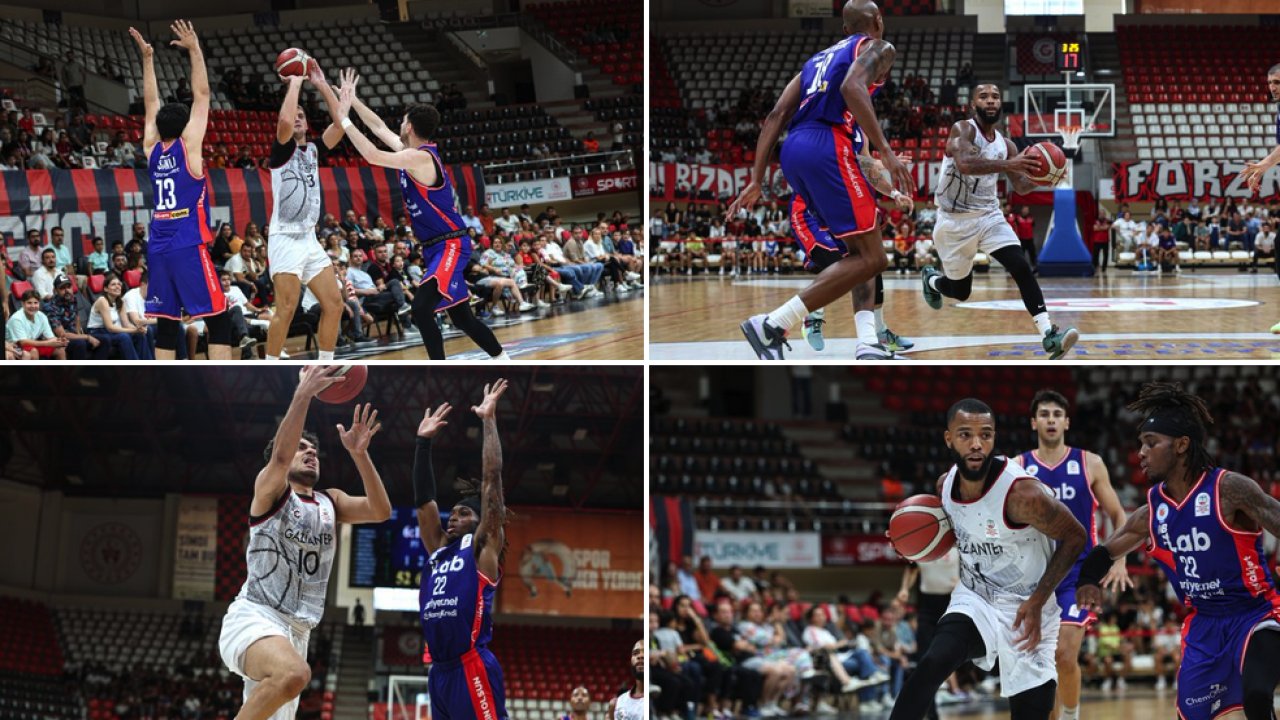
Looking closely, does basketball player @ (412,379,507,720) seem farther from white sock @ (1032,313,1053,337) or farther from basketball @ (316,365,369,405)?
white sock @ (1032,313,1053,337)

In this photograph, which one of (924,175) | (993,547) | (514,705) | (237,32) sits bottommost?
(514,705)

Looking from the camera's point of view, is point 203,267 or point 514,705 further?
point 514,705

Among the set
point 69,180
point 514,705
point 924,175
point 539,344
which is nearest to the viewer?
point 539,344

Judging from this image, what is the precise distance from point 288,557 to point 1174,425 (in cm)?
358

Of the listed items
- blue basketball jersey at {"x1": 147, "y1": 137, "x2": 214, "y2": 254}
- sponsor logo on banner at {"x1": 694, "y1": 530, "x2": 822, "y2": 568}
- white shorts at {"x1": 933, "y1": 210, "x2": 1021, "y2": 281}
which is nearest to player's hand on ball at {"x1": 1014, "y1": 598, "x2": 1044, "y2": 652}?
white shorts at {"x1": 933, "y1": 210, "x2": 1021, "y2": 281}

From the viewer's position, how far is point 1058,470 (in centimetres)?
557

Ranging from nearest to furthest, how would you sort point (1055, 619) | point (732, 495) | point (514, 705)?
point (1055, 619), point (732, 495), point (514, 705)

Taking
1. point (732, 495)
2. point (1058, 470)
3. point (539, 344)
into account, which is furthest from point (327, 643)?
point (1058, 470)

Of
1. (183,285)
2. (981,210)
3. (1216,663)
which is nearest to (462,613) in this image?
(183,285)

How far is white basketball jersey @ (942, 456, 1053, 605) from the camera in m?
4.50

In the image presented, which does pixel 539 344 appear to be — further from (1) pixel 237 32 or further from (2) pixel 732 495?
(1) pixel 237 32

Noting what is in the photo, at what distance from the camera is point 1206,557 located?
4.29 metres

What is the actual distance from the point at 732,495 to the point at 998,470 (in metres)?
11.4

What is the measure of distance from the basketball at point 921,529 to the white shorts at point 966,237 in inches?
109
